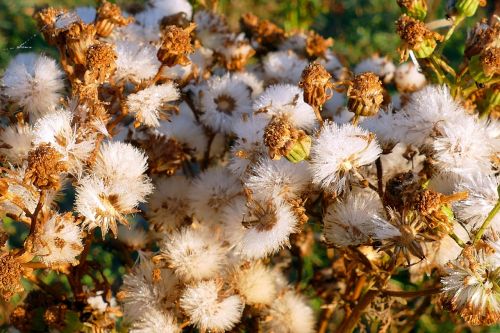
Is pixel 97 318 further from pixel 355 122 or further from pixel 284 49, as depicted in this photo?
pixel 284 49

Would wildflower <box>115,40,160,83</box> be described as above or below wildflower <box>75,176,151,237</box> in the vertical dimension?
above

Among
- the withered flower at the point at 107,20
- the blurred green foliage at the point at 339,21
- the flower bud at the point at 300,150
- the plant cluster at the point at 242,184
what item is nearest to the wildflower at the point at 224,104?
the plant cluster at the point at 242,184

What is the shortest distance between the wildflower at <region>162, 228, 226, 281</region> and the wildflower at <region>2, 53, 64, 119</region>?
0.44m

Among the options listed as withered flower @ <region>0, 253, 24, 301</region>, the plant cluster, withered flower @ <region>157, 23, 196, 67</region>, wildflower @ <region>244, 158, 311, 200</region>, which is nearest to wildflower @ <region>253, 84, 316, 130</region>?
the plant cluster

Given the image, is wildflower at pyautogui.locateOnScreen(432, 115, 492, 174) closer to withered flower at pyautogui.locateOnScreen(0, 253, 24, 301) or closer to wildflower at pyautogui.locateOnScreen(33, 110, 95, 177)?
wildflower at pyautogui.locateOnScreen(33, 110, 95, 177)

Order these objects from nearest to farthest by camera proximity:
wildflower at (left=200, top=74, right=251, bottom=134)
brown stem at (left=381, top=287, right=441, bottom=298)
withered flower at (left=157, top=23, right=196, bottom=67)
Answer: brown stem at (left=381, top=287, right=441, bottom=298)
withered flower at (left=157, top=23, right=196, bottom=67)
wildflower at (left=200, top=74, right=251, bottom=134)

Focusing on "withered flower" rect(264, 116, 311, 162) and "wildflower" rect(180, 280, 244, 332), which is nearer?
"withered flower" rect(264, 116, 311, 162)

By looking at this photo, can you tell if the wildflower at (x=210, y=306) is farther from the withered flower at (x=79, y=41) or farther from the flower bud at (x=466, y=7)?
the flower bud at (x=466, y=7)

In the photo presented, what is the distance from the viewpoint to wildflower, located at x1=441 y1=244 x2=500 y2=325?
1.21 metres

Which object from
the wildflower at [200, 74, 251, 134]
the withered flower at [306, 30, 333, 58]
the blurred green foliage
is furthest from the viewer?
the blurred green foliage

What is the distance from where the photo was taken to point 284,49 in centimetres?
216

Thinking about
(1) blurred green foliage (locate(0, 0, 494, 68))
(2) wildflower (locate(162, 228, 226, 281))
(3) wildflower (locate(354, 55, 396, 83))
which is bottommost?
(1) blurred green foliage (locate(0, 0, 494, 68))

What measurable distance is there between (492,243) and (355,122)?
1.23 feet

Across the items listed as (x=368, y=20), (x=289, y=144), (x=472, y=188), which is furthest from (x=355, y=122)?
(x=368, y=20)
